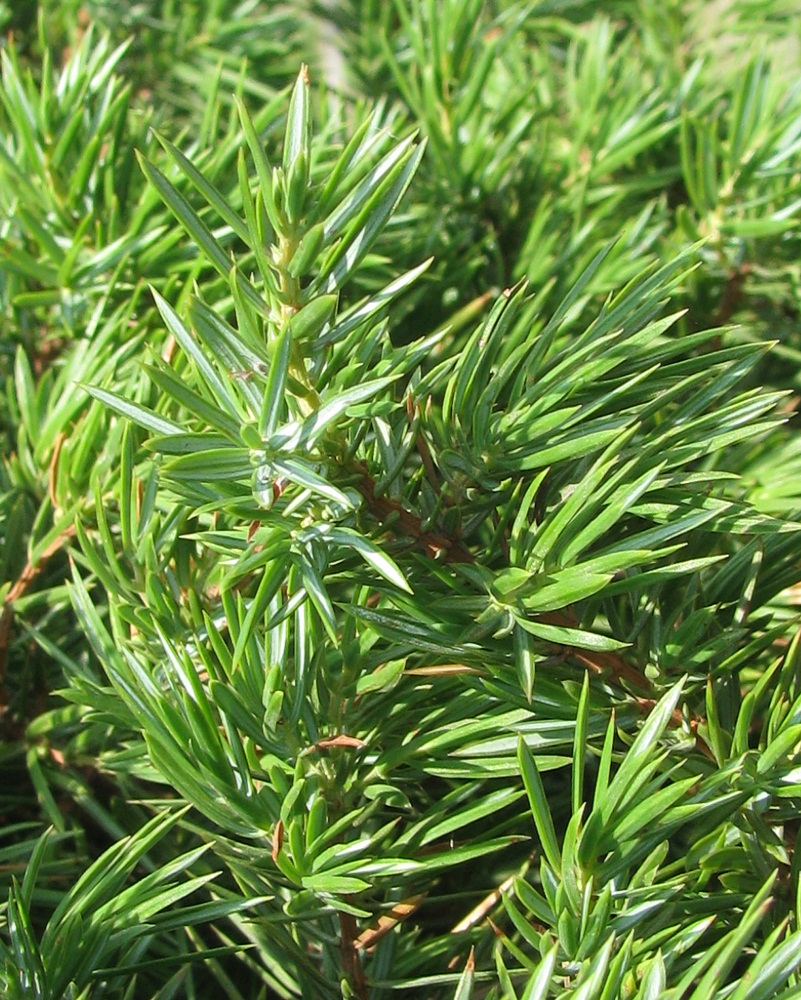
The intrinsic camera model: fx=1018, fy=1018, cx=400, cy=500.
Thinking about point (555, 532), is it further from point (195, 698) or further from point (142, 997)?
point (142, 997)

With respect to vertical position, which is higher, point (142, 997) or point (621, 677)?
point (621, 677)

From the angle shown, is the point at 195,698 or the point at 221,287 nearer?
the point at 195,698

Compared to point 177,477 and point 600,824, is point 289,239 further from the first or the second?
point 600,824

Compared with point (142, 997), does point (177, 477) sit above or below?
above

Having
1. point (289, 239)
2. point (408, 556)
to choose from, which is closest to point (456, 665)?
point (408, 556)

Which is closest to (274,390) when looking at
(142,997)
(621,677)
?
(621,677)

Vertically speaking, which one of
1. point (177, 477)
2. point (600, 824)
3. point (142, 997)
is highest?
point (177, 477)
